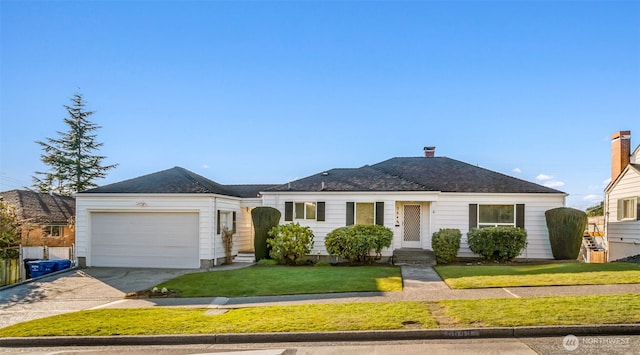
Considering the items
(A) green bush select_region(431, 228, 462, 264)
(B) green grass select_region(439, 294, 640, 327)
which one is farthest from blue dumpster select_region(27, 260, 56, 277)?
(B) green grass select_region(439, 294, 640, 327)

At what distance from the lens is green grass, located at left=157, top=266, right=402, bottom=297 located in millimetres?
13195

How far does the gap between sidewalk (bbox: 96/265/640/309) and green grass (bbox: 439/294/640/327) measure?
0.93 m

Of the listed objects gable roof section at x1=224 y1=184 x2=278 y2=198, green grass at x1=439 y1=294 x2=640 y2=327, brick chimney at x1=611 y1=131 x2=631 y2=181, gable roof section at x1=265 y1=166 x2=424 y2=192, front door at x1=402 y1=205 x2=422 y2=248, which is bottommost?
green grass at x1=439 y1=294 x2=640 y2=327

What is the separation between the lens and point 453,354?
6953 mm

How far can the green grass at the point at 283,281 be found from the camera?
13195mm

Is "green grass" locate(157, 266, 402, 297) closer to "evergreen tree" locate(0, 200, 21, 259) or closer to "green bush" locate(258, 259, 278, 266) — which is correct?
"green bush" locate(258, 259, 278, 266)

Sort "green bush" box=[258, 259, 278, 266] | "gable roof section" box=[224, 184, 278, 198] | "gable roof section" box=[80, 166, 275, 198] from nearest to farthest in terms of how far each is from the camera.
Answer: "green bush" box=[258, 259, 278, 266] < "gable roof section" box=[80, 166, 275, 198] < "gable roof section" box=[224, 184, 278, 198]

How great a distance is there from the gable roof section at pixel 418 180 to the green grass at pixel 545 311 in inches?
412

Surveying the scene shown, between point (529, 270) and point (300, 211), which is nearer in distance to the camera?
point (529, 270)

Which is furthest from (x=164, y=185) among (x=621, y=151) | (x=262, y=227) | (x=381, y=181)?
(x=621, y=151)

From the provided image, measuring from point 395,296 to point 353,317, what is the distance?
2.85 m

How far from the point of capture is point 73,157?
43.5 metres

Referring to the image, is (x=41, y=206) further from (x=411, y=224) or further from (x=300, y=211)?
→ (x=411, y=224)

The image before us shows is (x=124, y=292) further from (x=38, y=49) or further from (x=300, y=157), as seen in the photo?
(x=300, y=157)
